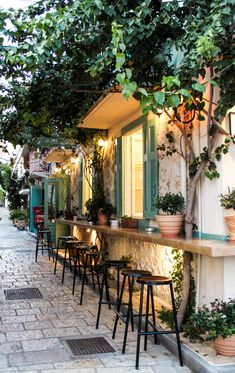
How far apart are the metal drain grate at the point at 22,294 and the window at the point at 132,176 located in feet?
7.05

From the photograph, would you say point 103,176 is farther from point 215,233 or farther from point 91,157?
point 215,233

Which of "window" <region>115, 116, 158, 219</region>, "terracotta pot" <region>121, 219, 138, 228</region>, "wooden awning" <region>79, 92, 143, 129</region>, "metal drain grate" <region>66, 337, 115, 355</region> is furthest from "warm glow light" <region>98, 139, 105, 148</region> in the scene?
"metal drain grate" <region>66, 337, 115, 355</region>

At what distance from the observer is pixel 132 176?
309 inches

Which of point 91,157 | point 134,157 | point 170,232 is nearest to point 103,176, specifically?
point 91,157

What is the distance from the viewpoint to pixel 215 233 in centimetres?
470

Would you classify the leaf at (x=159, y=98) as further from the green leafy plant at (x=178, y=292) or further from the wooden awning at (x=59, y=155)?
the wooden awning at (x=59, y=155)

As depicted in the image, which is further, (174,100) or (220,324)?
(220,324)

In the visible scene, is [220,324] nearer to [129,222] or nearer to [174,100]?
[174,100]

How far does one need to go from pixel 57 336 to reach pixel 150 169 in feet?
9.03

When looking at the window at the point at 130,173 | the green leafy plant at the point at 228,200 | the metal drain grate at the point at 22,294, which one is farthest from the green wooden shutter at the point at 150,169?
the metal drain grate at the point at 22,294

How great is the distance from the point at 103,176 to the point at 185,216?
4581mm

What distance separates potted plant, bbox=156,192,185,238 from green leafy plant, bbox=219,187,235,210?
74cm

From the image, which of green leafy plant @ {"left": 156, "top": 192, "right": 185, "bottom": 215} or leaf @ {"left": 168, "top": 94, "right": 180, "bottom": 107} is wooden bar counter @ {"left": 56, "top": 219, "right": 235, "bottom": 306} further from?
leaf @ {"left": 168, "top": 94, "right": 180, "bottom": 107}

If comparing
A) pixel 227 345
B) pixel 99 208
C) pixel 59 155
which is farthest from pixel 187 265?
pixel 59 155
